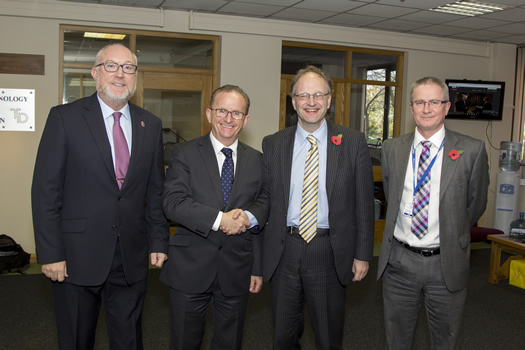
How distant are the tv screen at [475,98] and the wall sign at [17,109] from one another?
6.09 m

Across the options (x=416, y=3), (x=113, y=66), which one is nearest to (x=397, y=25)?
(x=416, y=3)

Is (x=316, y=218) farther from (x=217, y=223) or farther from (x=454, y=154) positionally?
(x=454, y=154)

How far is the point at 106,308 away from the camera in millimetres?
2568

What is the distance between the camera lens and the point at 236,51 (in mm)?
6883

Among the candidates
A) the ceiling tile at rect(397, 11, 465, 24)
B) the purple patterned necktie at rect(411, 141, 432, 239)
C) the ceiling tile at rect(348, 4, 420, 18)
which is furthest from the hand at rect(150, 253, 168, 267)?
the ceiling tile at rect(397, 11, 465, 24)

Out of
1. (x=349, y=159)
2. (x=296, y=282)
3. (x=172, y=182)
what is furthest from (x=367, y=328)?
(x=172, y=182)

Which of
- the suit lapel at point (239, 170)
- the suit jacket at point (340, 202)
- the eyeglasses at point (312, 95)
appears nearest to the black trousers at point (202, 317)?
the suit jacket at point (340, 202)

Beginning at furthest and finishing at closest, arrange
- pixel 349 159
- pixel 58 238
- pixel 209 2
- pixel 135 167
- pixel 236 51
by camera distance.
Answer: pixel 236 51 → pixel 209 2 → pixel 349 159 → pixel 135 167 → pixel 58 238

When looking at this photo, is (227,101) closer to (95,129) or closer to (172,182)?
(172,182)

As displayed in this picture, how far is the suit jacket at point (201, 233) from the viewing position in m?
2.52

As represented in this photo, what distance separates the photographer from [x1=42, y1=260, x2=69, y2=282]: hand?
232 centimetres

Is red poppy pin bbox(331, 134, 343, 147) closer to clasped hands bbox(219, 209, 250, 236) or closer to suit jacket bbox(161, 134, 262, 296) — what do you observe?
suit jacket bbox(161, 134, 262, 296)

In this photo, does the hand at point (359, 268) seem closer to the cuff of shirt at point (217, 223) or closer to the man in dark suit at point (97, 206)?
the cuff of shirt at point (217, 223)

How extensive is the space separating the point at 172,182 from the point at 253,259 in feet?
2.01
